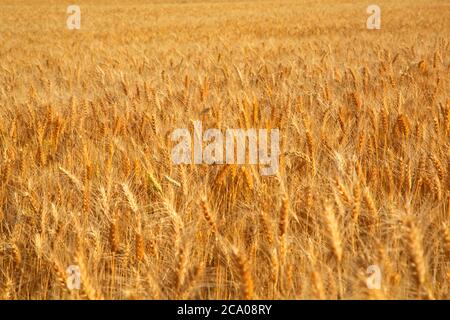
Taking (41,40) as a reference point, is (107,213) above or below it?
below

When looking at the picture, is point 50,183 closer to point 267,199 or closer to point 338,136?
point 267,199

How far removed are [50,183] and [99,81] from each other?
8.62 ft

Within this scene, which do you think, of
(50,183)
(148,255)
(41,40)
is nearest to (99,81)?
(50,183)

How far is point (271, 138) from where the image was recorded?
2.10 m

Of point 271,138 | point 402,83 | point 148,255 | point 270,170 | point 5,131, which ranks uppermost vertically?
point 402,83

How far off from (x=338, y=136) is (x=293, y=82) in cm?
156

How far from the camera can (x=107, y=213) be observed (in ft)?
4.80

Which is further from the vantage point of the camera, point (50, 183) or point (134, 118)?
point (134, 118)

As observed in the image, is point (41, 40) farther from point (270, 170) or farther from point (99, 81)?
point (270, 170)

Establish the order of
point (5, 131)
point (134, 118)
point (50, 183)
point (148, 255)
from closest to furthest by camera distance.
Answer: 1. point (148, 255)
2. point (50, 183)
3. point (5, 131)
4. point (134, 118)

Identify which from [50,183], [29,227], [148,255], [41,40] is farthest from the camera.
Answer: [41,40]

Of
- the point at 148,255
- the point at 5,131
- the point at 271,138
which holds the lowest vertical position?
the point at 148,255

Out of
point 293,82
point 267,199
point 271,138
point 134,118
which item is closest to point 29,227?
point 267,199

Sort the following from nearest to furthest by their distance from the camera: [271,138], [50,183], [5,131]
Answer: [50,183] → [271,138] → [5,131]
